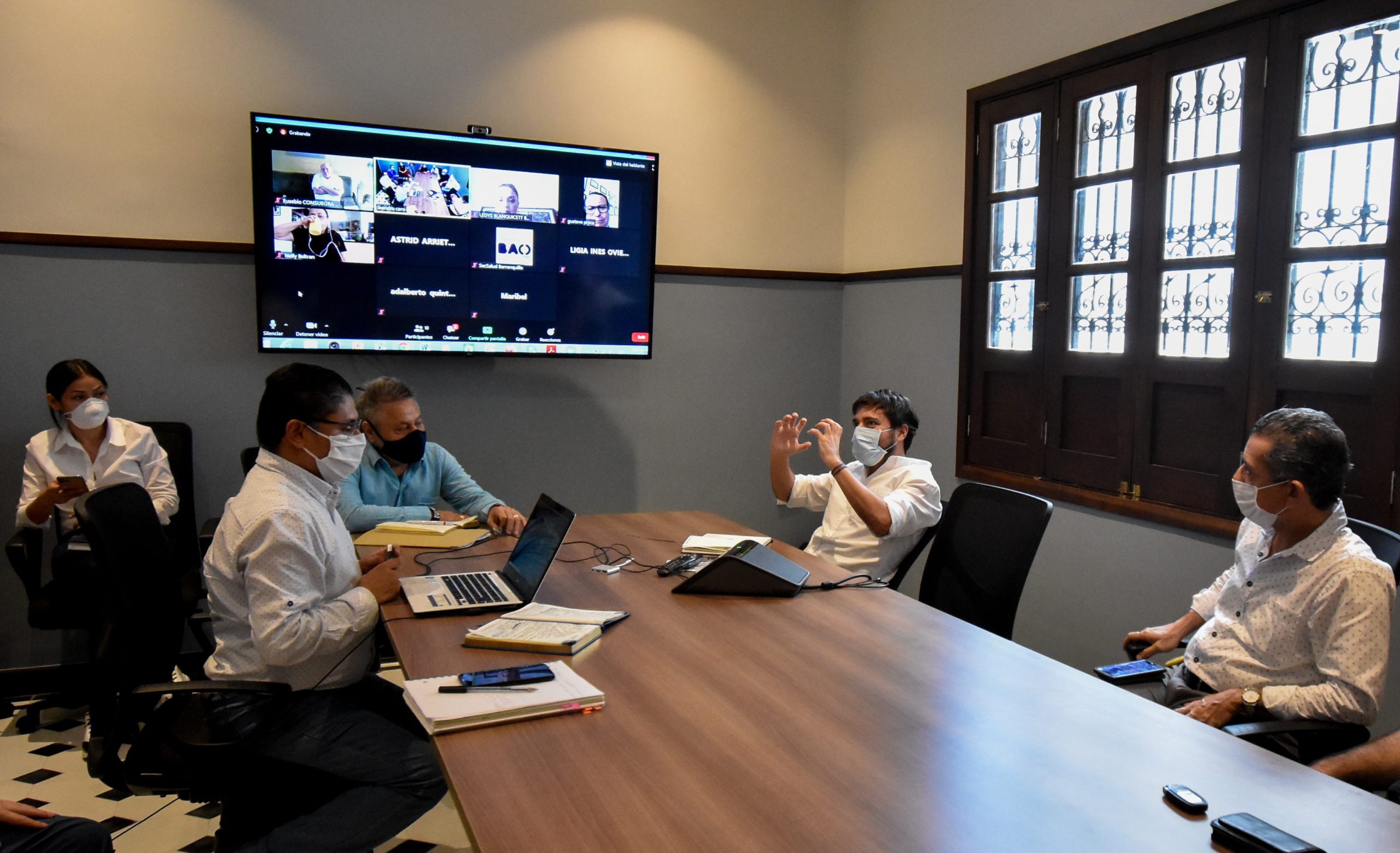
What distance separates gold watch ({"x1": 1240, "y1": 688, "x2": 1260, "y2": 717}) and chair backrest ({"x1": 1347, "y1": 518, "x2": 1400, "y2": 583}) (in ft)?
1.40

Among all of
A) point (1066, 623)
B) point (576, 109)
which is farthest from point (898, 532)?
point (576, 109)

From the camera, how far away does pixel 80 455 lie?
3471mm

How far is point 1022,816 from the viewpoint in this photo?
4.25 ft

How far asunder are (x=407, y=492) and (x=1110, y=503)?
104 inches

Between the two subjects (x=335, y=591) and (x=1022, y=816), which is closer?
(x=1022, y=816)

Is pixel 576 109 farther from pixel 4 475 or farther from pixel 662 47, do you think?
pixel 4 475

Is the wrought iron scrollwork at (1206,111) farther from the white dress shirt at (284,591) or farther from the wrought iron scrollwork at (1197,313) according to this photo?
the white dress shirt at (284,591)

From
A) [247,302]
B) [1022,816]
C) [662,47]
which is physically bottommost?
[1022,816]

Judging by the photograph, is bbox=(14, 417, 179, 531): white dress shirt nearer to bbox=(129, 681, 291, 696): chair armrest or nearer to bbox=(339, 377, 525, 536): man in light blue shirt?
bbox=(339, 377, 525, 536): man in light blue shirt

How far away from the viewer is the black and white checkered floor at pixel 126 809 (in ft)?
8.59

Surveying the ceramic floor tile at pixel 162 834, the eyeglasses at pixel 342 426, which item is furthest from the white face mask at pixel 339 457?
the ceramic floor tile at pixel 162 834

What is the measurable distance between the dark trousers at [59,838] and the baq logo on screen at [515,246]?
9.00ft

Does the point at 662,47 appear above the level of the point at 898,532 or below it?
above

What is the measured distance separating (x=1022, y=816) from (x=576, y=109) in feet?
12.7
